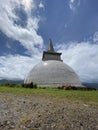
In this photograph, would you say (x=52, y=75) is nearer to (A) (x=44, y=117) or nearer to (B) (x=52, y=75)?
(B) (x=52, y=75)

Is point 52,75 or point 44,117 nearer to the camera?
point 44,117

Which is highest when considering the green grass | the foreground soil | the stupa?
the stupa

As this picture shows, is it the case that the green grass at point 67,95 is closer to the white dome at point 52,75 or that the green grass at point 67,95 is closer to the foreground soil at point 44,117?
the foreground soil at point 44,117

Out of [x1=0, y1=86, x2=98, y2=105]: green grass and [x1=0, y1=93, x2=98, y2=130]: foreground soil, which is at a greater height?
[x1=0, y1=86, x2=98, y2=105]: green grass

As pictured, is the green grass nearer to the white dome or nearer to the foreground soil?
the foreground soil

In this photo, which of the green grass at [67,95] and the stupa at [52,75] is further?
the stupa at [52,75]

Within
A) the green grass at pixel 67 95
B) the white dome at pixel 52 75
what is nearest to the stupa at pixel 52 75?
the white dome at pixel 52 75

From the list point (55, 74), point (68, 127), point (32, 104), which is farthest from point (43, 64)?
point (68, 127)

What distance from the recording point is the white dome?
39.1 meters

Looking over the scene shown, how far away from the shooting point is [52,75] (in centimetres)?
3978

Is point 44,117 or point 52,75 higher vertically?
point 52,75

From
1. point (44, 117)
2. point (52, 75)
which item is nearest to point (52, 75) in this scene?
point (52, 75)

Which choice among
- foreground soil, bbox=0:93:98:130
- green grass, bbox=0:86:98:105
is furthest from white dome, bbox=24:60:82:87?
foreground soil, bbox=0:93:98:130

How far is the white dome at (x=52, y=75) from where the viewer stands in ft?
128
